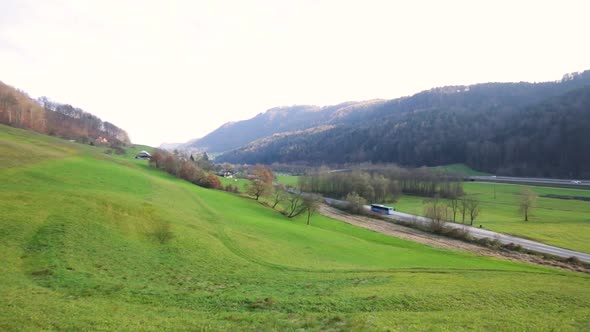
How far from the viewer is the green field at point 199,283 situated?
13547 mm

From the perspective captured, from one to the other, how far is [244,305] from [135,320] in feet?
17.0

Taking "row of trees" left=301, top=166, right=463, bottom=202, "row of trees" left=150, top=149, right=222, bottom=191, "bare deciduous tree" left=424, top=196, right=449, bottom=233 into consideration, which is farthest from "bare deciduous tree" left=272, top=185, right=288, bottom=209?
"row of trees" left=301, top=166, right=463, bottom=202

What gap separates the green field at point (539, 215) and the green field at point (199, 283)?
36.8m

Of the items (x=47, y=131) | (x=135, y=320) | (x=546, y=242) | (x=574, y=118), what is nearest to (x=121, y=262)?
(x=135, y=320)

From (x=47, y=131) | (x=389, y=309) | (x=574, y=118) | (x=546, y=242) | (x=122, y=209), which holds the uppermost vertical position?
(x=574, y=118)

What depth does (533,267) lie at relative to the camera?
127ft

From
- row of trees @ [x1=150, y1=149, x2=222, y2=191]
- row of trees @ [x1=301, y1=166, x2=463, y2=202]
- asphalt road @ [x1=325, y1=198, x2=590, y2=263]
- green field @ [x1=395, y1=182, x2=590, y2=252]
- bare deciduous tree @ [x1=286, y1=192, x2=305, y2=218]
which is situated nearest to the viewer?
asphalt road @ [x1=325, y1=198, x2=590, y2=263]

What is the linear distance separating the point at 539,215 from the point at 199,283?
91390mm

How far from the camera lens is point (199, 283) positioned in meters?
19.0

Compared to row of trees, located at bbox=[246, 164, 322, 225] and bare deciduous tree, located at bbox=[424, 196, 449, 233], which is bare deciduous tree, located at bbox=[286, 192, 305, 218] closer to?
row of trees, located at bbox=[246, 164, 322, 225]

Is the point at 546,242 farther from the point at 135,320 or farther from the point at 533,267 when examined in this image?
the point at 135,320

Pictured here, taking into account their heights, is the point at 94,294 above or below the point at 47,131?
below

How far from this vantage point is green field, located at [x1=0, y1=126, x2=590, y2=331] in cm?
1355

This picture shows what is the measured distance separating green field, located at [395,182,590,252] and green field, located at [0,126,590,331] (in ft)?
121
